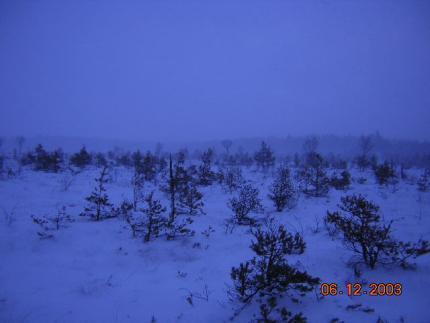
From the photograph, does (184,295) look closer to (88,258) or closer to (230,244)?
(230,244)

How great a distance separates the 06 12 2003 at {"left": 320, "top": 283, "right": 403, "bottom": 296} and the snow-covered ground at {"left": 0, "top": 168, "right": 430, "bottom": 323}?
11 cm

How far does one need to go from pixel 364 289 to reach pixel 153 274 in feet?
16.1

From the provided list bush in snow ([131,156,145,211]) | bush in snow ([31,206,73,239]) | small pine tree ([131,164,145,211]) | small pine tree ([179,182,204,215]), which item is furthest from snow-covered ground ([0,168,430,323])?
bush in snow ([131,156,145,211])

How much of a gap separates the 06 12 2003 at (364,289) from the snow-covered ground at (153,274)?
0.36 feet

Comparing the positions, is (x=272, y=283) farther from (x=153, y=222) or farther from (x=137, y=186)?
(x=137, y=186)

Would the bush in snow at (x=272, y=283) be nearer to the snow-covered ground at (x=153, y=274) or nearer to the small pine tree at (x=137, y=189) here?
the snow-covered ground at (x=153, y=274)

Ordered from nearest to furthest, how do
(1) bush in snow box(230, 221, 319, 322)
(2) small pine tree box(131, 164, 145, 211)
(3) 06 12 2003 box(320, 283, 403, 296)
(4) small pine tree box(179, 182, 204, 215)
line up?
(1) bush in snow box(230, 221, 319, 322) < (3) 06 12 2003 box(320, 283, 403, 296) < (4) small pine tree box(179, 182, 204, 215) < (2) small pine tree box(131, 164, 145, 211)

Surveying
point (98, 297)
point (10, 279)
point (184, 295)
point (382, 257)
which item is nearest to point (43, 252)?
point (10, 279)

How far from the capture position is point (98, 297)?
512 cm

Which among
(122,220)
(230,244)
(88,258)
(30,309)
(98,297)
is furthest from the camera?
(122,220)

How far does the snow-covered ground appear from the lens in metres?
4.47

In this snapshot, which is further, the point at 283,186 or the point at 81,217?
the point at 283,186

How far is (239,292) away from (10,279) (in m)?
5.40

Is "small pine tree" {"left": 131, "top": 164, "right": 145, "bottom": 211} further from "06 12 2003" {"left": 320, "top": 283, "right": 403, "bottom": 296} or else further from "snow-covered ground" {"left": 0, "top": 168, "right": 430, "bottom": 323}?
"06 12 2003" {"left": 320, "top": 283, "right": 403, "bottom": 296}
